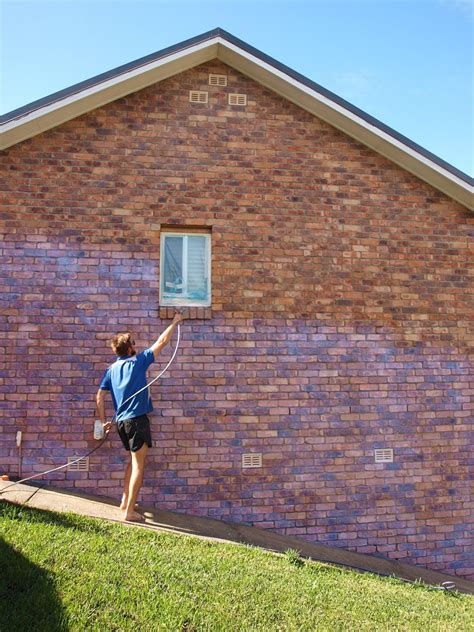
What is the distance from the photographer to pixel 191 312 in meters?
6.25

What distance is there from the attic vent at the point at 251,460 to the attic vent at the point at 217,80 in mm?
4781

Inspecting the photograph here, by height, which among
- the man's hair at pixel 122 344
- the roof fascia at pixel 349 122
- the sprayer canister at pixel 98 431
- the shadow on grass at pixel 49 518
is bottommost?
the shadow on grass at pixel 49 518

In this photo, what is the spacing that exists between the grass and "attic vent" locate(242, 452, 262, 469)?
3.92 ft

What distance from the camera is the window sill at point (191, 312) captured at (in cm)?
620

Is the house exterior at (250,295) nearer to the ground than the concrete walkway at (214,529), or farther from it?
farther from it

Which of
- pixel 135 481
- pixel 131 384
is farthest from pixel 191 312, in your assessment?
pixel 135 481

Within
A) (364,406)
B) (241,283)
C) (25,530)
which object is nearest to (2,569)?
(25,530)

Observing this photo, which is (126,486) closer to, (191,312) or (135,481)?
(135,481)

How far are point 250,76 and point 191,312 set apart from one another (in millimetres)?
3272

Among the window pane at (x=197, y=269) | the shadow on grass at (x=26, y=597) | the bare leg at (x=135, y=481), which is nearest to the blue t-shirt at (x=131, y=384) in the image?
the bare leg at (x=135, y=481)

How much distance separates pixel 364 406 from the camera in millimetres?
6414

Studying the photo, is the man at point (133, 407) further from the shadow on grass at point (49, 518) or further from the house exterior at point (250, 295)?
the house exterior at point (250, 295)

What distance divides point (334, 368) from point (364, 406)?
0.60m

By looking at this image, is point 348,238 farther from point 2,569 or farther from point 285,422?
point 2,569
